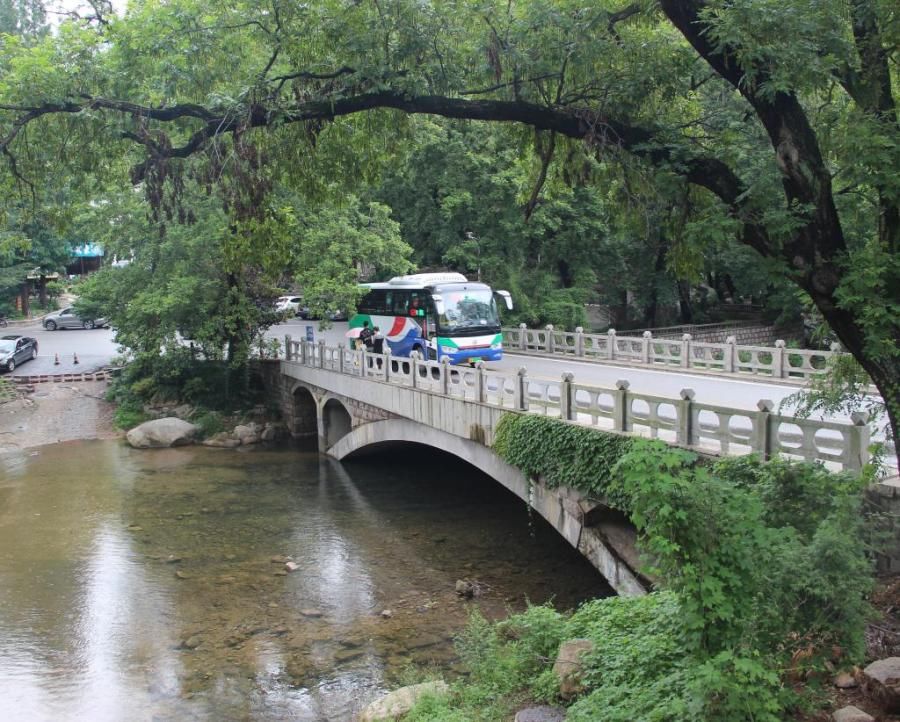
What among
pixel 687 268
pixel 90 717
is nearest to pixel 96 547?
pixel 90 717

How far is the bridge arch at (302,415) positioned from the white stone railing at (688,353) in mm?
7961

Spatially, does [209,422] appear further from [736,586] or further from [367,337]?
[736,586]

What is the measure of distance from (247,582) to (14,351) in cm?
2551

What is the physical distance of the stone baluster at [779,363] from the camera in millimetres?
18844

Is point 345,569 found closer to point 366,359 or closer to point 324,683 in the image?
point 324,683

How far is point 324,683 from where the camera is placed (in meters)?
12.3

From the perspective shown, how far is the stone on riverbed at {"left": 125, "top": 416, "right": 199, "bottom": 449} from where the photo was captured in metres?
28.8

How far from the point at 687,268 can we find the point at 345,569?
11397 millimetres

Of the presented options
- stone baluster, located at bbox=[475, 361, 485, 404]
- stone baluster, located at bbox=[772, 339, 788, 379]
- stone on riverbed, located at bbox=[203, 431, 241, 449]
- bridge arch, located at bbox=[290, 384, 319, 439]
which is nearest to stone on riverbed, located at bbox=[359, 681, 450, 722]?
stone baluster, located at bbox=[475, 361, 485, 404]

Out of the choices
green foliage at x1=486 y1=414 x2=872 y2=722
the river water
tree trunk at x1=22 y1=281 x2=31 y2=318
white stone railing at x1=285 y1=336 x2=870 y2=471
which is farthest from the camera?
tree trunk at x1=22 y1=281 x2=31 y2=318

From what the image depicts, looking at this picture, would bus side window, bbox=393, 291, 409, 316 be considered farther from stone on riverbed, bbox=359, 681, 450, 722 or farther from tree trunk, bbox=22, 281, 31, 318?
tree trunk, bbox=22, 281, 31, 318

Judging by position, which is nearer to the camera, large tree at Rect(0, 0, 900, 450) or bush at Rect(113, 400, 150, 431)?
large tree at Rect(0, 0, 900, 450)

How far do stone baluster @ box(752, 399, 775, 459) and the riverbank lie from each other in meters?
25.8

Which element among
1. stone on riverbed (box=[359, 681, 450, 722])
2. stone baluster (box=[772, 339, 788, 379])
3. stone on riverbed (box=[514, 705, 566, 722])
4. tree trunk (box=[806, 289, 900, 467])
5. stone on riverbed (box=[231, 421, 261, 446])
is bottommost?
stone on riverbed (box=[359, 681, 450, 722])
